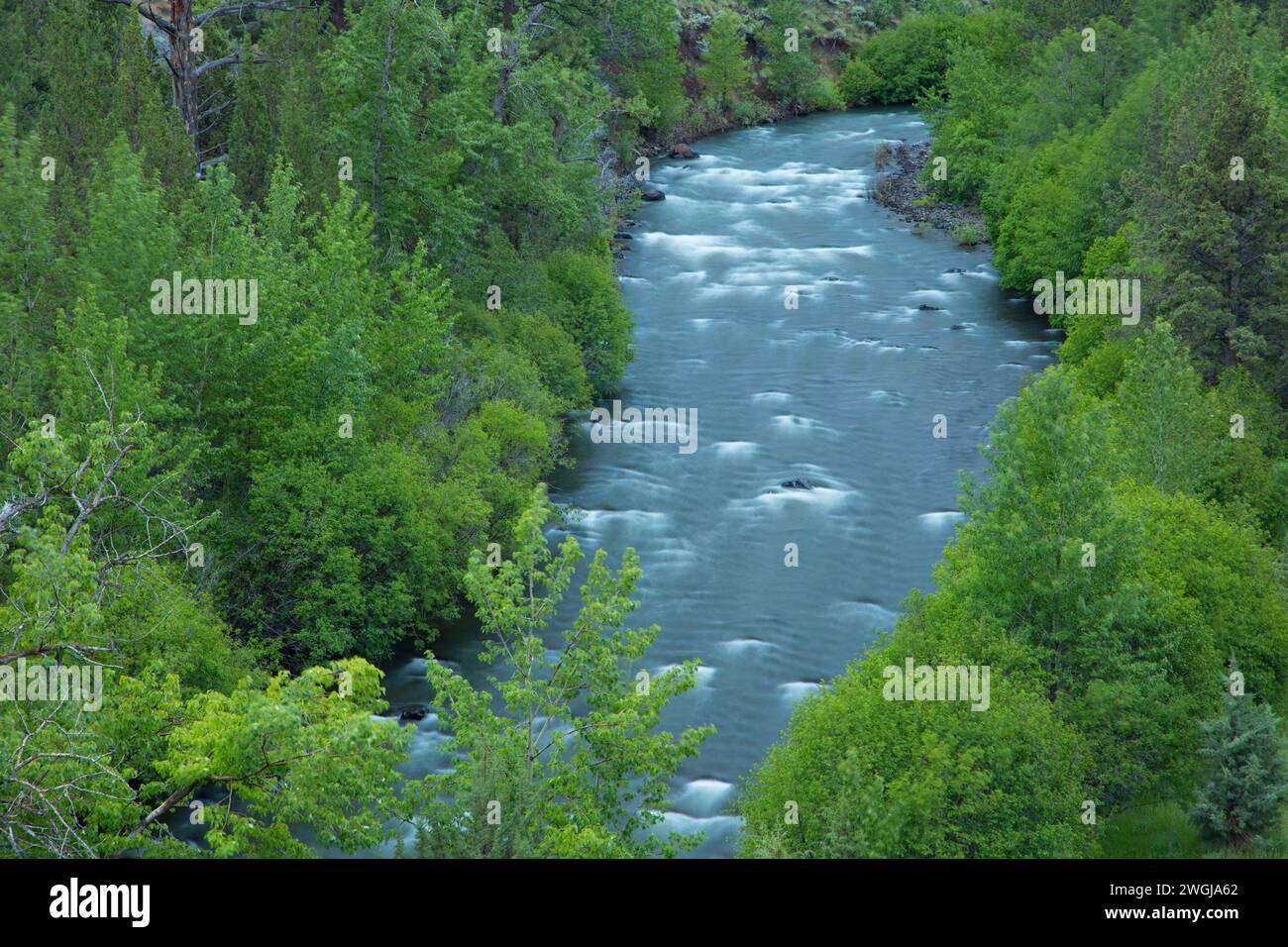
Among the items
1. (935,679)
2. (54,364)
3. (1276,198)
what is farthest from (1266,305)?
(54,364)

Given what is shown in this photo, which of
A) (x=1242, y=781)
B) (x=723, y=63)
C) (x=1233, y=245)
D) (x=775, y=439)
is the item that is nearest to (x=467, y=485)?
(x=775, y=439)

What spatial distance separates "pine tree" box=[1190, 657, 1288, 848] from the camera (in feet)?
90.4

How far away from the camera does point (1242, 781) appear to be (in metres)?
27.7

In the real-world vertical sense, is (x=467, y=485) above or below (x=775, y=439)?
above

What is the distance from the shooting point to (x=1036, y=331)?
64.6 meters

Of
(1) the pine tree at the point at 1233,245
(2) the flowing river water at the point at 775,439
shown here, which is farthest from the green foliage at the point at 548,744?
(1) the pine tree at the point at 1233,245

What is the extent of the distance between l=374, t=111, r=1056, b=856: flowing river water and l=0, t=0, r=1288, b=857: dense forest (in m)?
2.04

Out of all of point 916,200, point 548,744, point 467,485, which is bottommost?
point 548,744

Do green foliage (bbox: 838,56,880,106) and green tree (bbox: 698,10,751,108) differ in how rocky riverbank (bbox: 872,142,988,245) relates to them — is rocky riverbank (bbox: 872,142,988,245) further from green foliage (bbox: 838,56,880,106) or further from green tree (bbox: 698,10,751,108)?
green foliage (bbox: 838,56,880,106)

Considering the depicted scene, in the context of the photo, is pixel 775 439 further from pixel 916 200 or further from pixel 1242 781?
pixel 916 200

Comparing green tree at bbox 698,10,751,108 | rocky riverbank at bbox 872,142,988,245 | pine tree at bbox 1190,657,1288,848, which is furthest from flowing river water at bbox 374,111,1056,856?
green tree at bbox 698,10,751,108

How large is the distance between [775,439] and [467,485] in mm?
15940

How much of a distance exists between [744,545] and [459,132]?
54.7 feet

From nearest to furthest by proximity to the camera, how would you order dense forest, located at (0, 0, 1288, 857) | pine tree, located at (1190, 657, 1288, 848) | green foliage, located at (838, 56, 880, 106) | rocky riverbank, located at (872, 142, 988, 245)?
dense forest, located at (0, 0, 1288, 857), pine tree, located at (1190, 657, 1288, 848), rocky riverbank, located at (872, 142, 988, 245), green foliage, located at (838, 56, 880, 106)
